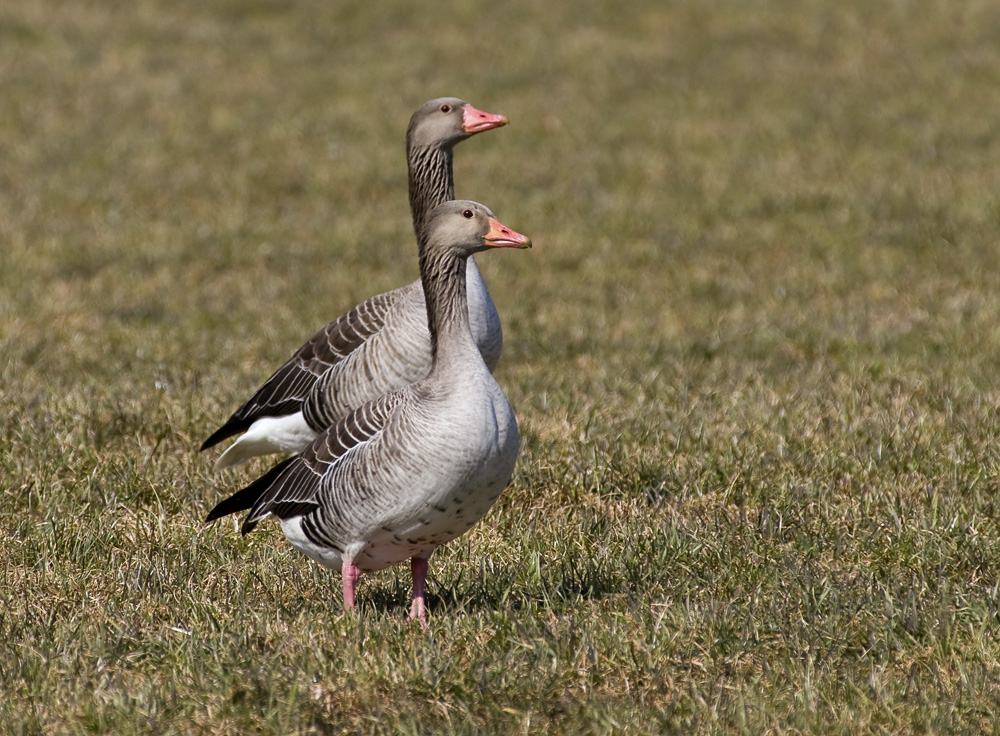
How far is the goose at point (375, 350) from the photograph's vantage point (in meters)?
6.94

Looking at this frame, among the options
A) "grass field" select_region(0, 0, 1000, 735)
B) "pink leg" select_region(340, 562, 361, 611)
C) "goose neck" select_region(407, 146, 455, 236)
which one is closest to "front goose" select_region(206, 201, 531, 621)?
"pink leg" select_region(340, 562, 361, 611)

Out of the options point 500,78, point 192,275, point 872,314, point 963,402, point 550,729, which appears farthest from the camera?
point 500,78

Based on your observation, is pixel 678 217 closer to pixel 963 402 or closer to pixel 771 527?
pixel 963 402

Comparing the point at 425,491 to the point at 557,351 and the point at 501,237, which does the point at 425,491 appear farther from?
the point at 557,351

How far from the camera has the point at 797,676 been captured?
15.4ft

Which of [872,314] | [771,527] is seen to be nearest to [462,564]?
[771,527]

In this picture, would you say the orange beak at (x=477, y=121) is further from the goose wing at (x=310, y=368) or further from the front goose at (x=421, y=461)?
the front goose at (x=421, y=461)

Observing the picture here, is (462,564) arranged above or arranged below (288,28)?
below

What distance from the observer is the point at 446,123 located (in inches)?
292

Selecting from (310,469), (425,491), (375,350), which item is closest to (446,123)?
(375,350)

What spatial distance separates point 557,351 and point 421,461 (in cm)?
603

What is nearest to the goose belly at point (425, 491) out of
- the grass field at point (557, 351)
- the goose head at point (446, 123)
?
the grass field at point (557, 351)

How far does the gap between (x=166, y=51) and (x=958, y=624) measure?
18.9m

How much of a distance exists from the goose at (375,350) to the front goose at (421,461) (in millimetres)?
1258
